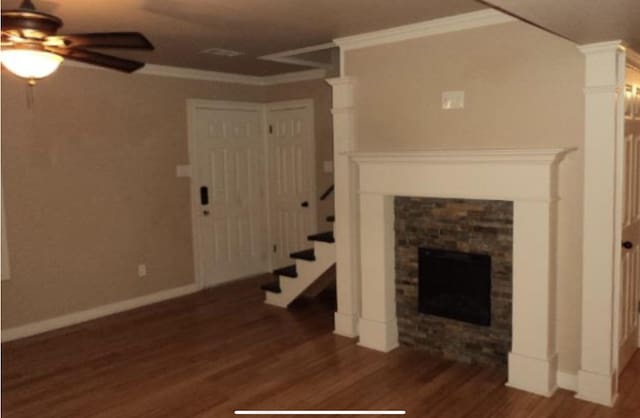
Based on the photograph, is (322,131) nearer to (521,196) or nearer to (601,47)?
(521,196)

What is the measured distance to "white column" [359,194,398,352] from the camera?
4266 millimetres

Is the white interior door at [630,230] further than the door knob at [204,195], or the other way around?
the door knob at [204,195]

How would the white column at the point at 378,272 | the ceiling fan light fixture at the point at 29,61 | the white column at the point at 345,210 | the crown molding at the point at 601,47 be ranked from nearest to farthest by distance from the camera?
the ceiling fan light fixture at the point at 29,61 < the crown molding at the point at 601,47 < the white column at the point at 378,272 < the white column at the point at 345,210

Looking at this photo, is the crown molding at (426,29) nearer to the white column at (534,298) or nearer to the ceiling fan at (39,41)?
the white column at (534,298)

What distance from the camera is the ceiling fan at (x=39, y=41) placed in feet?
7.44

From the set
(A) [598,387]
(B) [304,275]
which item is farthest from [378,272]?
(A) [598,387]

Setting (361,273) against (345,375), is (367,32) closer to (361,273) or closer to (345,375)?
(361,273)

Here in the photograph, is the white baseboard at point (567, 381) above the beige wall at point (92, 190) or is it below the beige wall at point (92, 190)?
below

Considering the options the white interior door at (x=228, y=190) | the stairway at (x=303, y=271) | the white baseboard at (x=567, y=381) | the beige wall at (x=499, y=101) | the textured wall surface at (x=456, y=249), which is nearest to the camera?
the beige wall at (x=499, y=101)

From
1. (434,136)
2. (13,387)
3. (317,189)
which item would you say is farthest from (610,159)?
(13,387)

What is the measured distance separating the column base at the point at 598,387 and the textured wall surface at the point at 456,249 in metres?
0.52

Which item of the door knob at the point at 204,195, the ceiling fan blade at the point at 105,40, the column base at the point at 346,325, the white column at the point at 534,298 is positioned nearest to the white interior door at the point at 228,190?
the door knob at the point at 204,195

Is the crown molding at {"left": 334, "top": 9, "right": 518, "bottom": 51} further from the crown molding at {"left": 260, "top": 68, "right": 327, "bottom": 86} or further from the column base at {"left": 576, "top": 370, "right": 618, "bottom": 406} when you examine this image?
the column base at {"left": 576, "top": 370, "right": 618, "bottom": 406}

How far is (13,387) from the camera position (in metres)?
3.80
